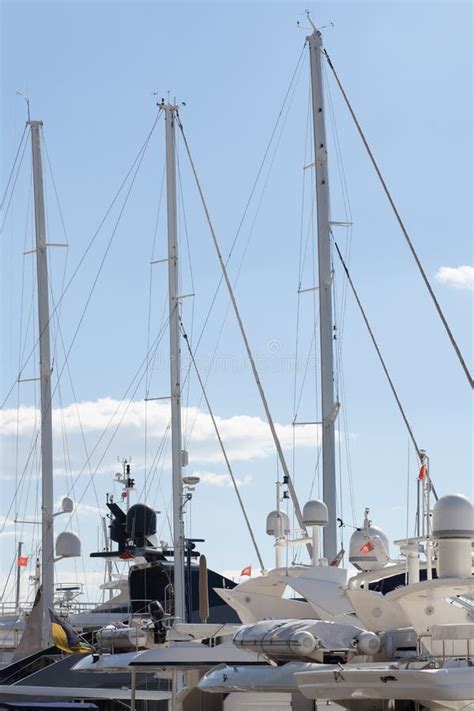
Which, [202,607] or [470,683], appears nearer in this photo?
[470,683]

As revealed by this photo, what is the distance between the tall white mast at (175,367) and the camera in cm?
3161

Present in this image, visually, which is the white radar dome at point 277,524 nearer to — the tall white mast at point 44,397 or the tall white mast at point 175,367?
the tall white mast at point 175,367

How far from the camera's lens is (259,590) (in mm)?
25469

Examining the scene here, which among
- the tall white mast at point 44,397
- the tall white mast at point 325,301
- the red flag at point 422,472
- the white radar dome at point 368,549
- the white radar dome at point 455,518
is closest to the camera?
the white radar dome at point 455,518

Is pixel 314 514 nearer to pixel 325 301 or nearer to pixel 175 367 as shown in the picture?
pixel 325 301

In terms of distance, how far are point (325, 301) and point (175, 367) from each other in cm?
515

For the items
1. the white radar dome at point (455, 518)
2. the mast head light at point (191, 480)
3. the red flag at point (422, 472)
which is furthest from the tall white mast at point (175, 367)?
the white radar dome at point (455, 518)

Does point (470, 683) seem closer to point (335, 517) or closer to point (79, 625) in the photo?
point (335, 517)

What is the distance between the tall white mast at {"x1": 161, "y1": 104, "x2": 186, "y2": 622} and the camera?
31609mm

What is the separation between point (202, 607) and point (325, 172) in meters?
12.7

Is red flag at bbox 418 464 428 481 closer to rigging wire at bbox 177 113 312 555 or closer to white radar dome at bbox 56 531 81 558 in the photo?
rigging wire at bbox 177 113 312 555

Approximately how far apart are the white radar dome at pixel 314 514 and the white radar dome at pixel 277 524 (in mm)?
1008

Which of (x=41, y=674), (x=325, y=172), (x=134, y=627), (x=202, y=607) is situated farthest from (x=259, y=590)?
(x=325, y=172)

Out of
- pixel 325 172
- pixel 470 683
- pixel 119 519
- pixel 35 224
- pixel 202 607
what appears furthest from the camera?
pixel 35 224
